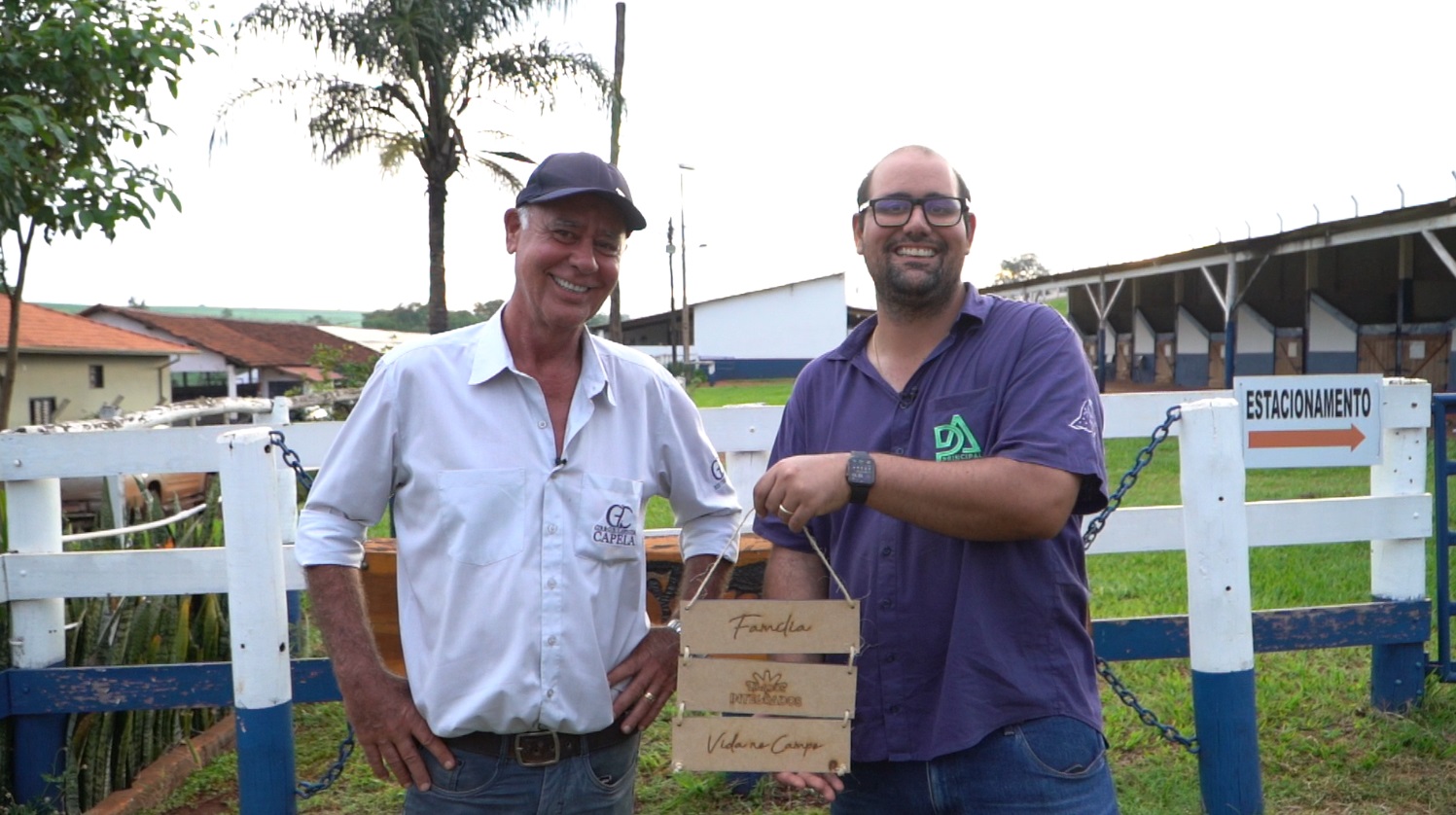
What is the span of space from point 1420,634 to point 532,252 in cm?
381

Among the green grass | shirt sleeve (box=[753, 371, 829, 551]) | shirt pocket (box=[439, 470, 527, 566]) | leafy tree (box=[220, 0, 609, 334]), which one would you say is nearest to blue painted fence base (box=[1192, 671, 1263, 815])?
the green grass

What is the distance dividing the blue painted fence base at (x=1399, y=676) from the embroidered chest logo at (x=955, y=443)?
3.26 meters

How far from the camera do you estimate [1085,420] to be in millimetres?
2127

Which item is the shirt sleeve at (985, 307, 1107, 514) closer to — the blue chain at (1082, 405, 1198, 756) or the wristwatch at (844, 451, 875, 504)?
the wristwatch at (844, 451, 875, 504)

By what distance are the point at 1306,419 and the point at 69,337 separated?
106ft

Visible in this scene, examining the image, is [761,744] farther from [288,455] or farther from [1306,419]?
[1306,419]

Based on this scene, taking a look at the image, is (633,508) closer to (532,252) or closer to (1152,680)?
(532,252)

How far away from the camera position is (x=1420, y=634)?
448 cm

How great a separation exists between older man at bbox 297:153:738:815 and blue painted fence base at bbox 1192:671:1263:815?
5.74 feet

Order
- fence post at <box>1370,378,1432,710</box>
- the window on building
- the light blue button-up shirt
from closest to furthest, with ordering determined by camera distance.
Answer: the light blue button-up shirt → fence post at <box>1370,378,1432,710</box> → the window on building

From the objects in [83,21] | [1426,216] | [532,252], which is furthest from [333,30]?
[532,252]

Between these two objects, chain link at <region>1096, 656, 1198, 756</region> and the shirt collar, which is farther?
chain link at <region>1096, 656, 1198, 756</region>

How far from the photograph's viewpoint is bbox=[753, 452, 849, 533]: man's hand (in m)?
2.03

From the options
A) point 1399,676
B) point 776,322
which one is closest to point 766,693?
point 1399,676
